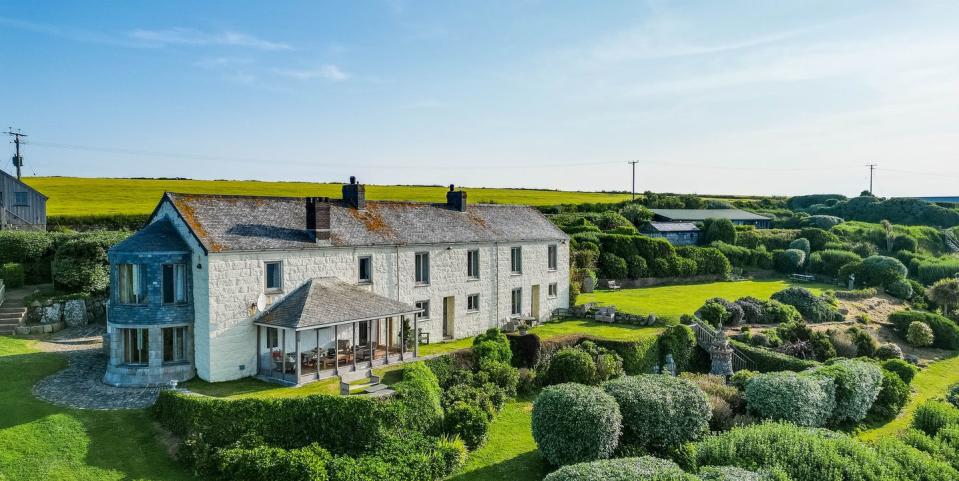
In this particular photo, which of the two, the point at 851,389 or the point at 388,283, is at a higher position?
the point at 388,283

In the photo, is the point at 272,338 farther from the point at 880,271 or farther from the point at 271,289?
the point at 880,271

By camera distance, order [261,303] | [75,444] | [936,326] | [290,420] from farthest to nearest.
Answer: [936,326]
[261,303]
[290,420]
[75,444]

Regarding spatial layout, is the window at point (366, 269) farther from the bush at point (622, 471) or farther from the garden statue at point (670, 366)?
the garden statue at point (670, 366)

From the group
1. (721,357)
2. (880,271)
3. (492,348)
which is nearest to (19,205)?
(492,348)

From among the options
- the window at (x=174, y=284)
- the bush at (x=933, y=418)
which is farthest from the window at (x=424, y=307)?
the bush at (x=933, y=418)

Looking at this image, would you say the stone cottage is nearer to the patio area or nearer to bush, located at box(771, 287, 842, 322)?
the patio area

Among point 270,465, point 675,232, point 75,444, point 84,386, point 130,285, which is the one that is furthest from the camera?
point 675,232

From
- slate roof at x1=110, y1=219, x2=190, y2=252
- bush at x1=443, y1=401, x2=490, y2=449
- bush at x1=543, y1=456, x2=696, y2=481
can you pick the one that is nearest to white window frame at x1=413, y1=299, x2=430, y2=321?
bush at x1=443, y1=401, x2=490, y2=449
